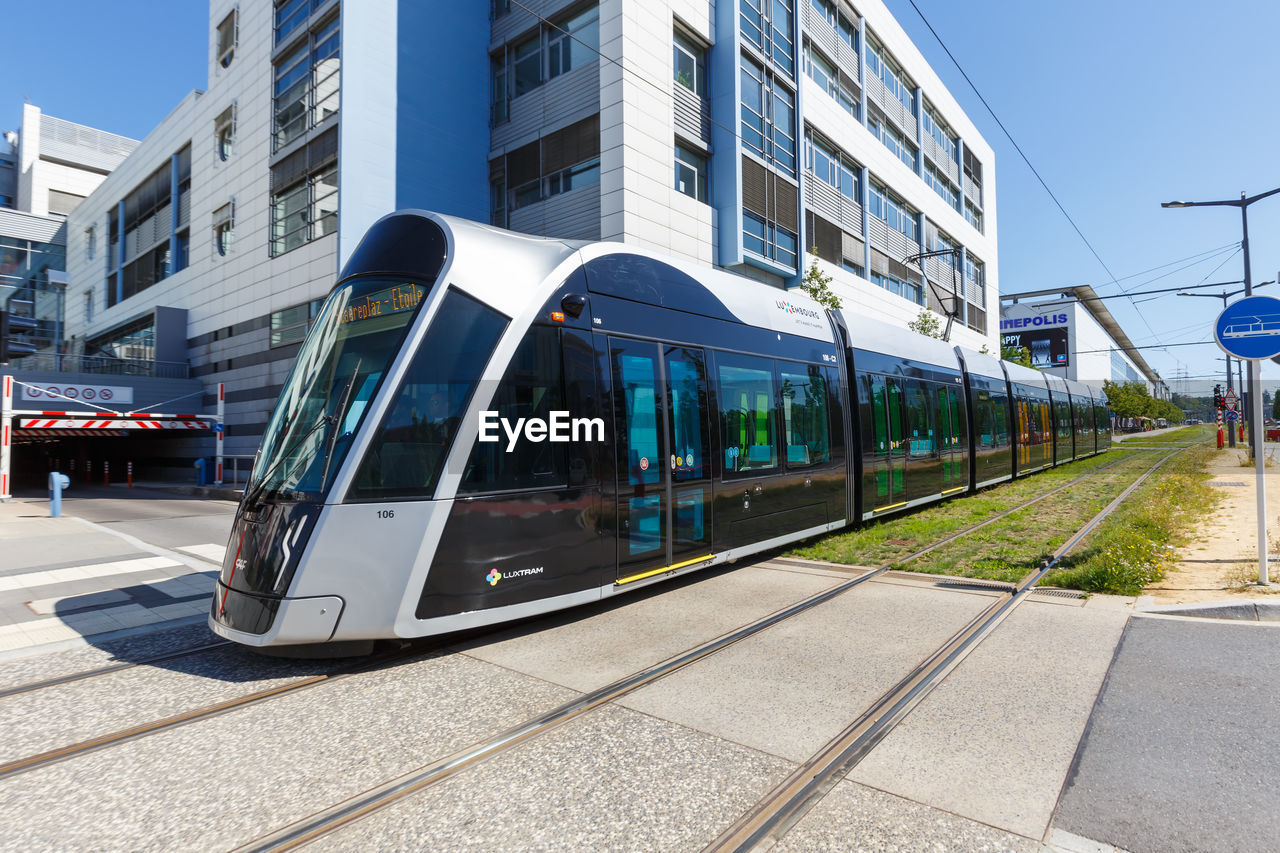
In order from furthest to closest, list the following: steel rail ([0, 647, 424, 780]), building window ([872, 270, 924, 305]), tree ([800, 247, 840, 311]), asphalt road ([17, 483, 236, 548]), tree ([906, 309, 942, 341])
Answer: building window ([872, 270, 924, 305]) → tree ([906, 309, 942, 341]) → tree ([800, 247, 840, 311]) → asphalt road ([17, 483, 236, 548]) → steel rail ([0, 647, 424, 780])

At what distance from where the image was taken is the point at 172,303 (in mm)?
32219

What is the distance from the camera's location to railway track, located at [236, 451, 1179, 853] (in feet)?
9.46

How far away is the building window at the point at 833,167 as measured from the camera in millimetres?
27977

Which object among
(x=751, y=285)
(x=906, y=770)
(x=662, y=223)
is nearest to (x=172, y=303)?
(x=662, y=223)

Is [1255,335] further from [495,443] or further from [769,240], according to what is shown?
[769,240]

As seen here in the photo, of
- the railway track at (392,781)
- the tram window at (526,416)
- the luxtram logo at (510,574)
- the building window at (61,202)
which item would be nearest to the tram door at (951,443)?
the railway track at (392,781)

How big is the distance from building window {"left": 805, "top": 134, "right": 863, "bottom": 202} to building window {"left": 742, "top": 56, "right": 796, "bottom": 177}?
116 inches

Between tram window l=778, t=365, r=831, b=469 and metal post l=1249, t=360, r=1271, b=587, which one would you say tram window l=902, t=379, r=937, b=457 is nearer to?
tram window l=778, t=365, r=831, b=469

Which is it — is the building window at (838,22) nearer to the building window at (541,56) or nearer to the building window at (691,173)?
the building window at (691,173)

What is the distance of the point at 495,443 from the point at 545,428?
0.49 meters

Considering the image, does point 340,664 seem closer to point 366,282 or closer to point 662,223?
point 366,282

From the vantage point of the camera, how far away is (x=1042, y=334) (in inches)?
3100

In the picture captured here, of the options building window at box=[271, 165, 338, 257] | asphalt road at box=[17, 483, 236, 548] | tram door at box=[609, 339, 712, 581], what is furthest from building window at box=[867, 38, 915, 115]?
asphalt road at box=[17, 483, 236, 548]

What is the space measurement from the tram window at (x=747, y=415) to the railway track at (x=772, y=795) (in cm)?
177
